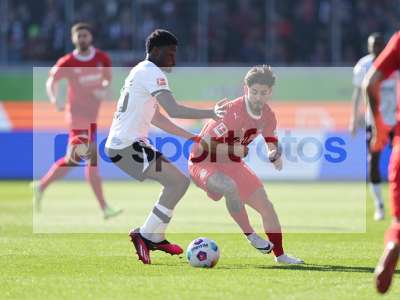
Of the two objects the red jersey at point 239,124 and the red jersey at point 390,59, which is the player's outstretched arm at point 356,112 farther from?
the red jersey at point 390,59

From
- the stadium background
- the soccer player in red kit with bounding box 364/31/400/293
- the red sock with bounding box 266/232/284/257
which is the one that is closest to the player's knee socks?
the red sock with bounding box 266/232/284/257

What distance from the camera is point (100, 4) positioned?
86.1 ft

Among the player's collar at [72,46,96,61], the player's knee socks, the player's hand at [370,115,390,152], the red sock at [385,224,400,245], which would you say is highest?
the player's hand at [370,115,390,152]

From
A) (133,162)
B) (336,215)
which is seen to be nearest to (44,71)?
(336,215)

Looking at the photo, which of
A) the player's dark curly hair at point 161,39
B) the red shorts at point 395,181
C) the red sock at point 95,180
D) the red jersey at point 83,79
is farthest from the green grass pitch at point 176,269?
the player's dark curly hair at point 161,39

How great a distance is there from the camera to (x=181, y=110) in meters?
9.21

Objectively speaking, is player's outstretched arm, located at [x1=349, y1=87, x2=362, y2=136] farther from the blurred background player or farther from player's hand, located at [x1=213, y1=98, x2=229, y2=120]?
player's hand, located at [x1=213, y1=98, x2=229, y2=120]

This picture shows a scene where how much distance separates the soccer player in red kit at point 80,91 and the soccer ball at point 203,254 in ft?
18.2

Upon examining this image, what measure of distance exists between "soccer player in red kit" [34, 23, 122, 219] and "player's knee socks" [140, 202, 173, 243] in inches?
201

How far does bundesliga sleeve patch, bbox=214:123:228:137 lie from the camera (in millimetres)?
9508

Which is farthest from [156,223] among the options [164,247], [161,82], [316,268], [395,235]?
[395,235]

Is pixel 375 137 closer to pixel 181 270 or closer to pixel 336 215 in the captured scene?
pixel 181 270

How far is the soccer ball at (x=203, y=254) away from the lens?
9.09m

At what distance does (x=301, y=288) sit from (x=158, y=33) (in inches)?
119
